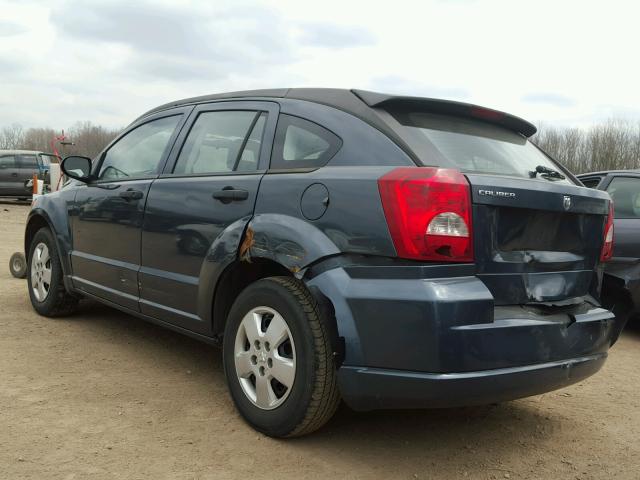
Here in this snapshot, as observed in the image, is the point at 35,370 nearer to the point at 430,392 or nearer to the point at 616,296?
the point at 430,392

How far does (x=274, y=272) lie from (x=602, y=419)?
206cm

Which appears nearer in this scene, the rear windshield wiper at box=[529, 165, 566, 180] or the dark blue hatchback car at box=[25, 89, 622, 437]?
the dark blue hatchback car at box=[25, 89, 622, 437]

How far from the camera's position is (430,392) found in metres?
2.39

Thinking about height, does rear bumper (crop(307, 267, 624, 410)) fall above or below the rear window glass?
below

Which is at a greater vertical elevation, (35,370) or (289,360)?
(289,360)

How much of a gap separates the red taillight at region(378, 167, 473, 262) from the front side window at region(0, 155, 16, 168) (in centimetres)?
2087

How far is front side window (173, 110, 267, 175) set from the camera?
11.0ft

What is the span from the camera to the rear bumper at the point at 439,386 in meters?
2.38

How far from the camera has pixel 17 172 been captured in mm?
20469

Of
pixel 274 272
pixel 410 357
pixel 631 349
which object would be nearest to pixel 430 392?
pixel 410 357

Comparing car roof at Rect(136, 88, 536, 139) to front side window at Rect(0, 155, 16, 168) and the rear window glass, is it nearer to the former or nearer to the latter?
the rear window glass

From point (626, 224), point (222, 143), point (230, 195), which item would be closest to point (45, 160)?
point (222, 143)

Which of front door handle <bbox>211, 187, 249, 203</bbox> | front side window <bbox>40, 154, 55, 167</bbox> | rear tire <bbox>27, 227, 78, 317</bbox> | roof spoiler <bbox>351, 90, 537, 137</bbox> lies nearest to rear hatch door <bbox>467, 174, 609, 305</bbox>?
roof spoiler <bbox>351, 90, 537, 137</bbox>

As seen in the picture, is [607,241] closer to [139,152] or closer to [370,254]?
[370,254]
